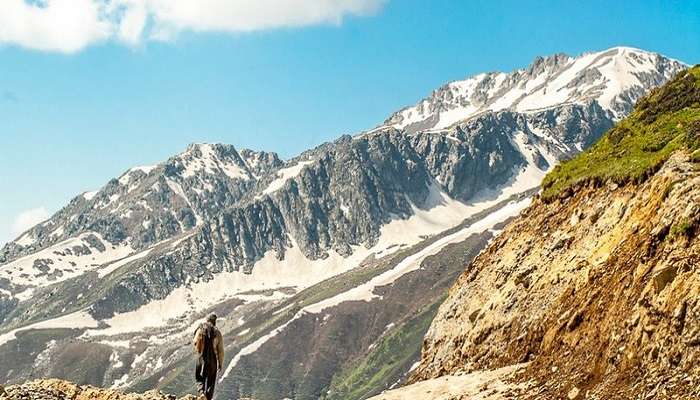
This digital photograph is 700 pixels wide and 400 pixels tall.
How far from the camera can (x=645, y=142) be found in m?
31.4

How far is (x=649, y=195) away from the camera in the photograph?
24.9m

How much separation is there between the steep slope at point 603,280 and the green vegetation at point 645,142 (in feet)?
0.28

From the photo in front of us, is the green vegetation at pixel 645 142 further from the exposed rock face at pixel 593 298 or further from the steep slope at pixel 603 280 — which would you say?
the exposed rock face at pixel 593 298

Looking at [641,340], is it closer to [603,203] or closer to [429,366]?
[603,203]

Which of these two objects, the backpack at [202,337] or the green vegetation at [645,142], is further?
the green vegetation at [645,142]

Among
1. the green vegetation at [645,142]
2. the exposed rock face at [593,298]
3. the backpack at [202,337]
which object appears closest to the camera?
the exposed rock face at [593,298]

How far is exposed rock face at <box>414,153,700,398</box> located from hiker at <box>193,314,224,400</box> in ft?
33.2

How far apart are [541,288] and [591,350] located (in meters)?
6.67

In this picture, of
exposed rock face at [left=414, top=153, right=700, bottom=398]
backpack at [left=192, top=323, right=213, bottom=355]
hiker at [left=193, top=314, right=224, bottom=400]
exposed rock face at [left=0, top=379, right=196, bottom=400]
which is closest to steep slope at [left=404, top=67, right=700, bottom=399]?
exposed rock face at [left=414, top=153, right=700, bottom=398]

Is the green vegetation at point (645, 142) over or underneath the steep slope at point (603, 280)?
over

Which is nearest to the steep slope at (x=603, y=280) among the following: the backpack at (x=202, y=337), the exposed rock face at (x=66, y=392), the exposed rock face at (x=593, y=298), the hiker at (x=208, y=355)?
the exposed rock face at (x=593, y=298)

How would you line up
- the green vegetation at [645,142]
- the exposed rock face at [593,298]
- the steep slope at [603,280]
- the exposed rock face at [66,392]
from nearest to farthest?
the exposed rock face at [593,298] → the steep slope at [603,280] → the exposed rock face at [66,392] → the green vegetation at [645,142]

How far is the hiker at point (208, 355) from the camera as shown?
2223 centimetres

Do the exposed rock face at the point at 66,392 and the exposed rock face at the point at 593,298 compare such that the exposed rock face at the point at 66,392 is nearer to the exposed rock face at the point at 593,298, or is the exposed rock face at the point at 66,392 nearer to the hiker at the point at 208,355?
the hiker at the point at 208,355
